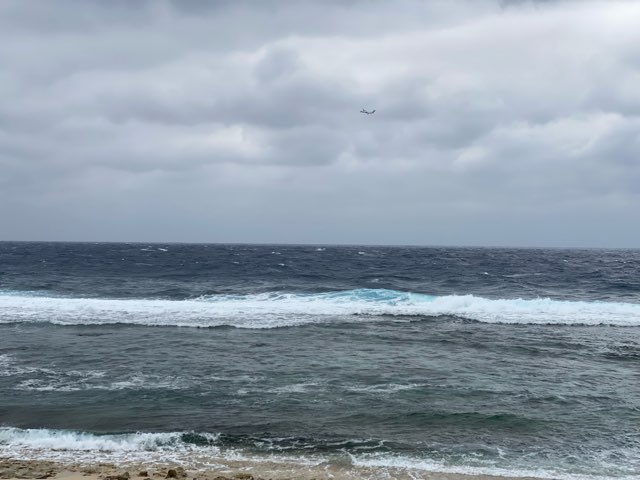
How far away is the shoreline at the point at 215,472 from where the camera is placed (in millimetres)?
9648

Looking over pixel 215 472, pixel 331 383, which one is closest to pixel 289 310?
pixel 331 383

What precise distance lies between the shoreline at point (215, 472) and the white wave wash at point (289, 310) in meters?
16.1

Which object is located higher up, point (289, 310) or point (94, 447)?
point (289, 310)

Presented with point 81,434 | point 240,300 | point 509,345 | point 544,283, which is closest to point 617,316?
point 509,345

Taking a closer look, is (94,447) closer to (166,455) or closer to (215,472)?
(166,455)

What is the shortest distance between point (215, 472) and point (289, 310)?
22157 millimetres

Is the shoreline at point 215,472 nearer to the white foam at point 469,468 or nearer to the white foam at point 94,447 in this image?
the white foam at point 469,468

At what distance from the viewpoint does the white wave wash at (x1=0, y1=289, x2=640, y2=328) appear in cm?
2845

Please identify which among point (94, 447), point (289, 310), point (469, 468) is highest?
point (289, 310)

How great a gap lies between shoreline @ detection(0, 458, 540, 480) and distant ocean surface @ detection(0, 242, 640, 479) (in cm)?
32

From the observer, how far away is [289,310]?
1270 inches

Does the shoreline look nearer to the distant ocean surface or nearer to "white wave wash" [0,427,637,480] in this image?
"white wave wash" [0,427,637,480]

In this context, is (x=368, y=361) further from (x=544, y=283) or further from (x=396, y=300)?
(x=544, y=283)

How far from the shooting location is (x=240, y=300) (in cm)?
3691
